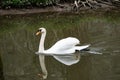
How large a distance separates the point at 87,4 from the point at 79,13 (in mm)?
1554

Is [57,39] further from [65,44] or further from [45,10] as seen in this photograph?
[45,10]

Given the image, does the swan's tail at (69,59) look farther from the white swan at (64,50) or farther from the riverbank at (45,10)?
the riverbank at (45,10)

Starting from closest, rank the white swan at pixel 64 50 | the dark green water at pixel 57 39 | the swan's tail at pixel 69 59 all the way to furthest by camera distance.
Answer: the dark green water at pixel 57 39 → the swan's tail at pixel 69 59 → the white swan at pixel 64 50

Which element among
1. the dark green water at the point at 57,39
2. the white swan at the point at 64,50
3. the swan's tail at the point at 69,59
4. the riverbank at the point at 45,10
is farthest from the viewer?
the riverbank at the point at 45,10

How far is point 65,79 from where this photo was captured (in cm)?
1070

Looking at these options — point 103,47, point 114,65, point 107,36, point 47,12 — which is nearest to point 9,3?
point 47,12

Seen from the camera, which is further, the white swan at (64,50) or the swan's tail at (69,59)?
the white swan at (64,50)

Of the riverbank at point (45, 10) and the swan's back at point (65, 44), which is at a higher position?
the swan's back at point (65, 44)

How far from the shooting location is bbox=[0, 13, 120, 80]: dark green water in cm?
1134

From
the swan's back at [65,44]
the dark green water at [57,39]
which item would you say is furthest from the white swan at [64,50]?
the dark green water at [57,39]

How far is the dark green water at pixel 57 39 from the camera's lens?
37.2ft

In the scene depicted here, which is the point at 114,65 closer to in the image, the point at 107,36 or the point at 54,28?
the point at 107,36

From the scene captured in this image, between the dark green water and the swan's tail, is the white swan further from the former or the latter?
the dark green water

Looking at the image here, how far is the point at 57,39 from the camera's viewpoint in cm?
1598
